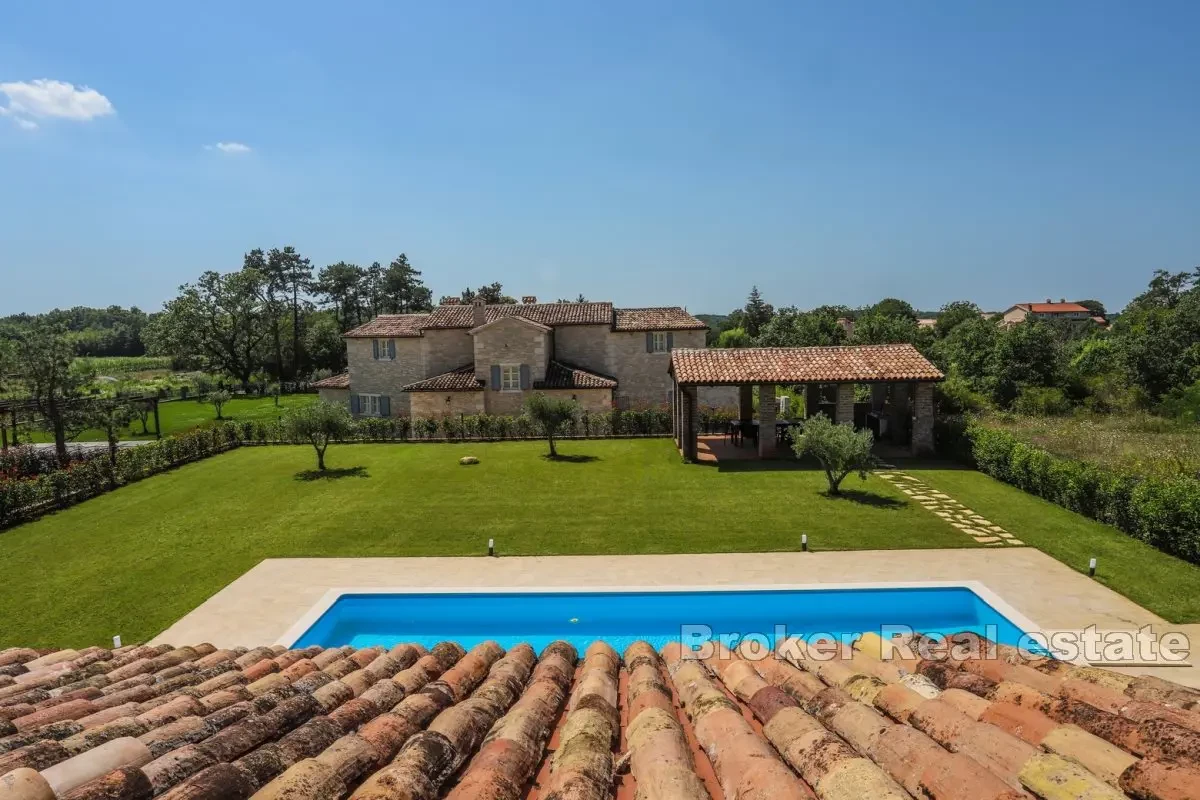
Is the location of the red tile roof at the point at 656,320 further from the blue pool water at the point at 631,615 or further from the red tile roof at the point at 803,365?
the blue pool water at the point at 631,615

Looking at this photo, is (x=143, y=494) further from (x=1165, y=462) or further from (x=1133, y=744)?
(x=1165, y=462)

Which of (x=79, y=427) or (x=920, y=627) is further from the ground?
(x=79, y=427)

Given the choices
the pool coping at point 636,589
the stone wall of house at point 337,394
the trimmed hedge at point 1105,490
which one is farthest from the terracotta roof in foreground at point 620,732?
the stone wall of house at point 337,394

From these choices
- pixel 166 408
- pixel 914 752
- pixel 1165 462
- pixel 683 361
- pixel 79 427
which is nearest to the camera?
pixel 914 752

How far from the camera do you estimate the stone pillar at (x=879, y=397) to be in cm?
2936

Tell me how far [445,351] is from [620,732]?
A: 3494 cm

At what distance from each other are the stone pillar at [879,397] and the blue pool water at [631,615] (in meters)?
18.9

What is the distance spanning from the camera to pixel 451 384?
3419cm

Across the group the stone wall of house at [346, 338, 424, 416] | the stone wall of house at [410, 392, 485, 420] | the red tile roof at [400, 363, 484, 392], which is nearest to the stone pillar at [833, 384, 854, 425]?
the red tile roof at [400, 363, 484, 392]

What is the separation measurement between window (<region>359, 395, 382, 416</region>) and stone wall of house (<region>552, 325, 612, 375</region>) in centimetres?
1126

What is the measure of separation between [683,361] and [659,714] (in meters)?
22.4

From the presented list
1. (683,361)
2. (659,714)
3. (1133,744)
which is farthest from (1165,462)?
(659,714)

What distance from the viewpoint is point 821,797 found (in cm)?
283

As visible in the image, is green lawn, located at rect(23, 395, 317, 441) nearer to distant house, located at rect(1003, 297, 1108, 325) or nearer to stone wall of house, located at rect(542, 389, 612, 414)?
stone wall of house, located at rect(542, 389, 612, 414)
